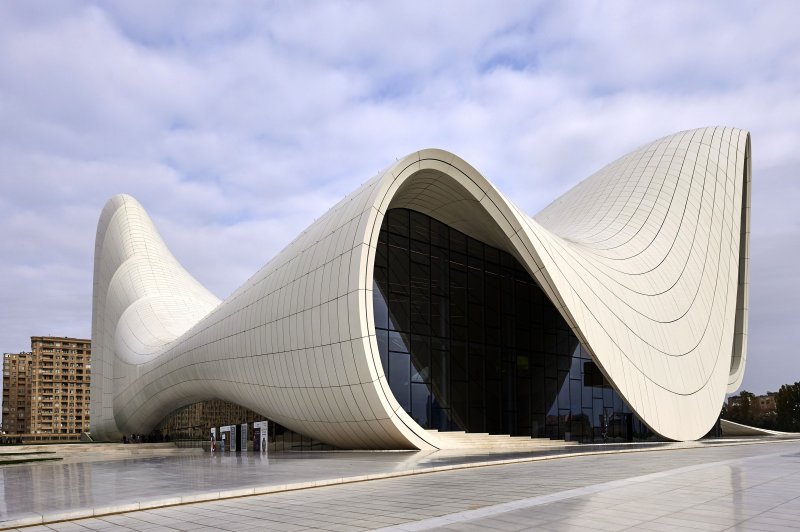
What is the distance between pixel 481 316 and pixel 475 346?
1.41m

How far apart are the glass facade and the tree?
3572 centimetres

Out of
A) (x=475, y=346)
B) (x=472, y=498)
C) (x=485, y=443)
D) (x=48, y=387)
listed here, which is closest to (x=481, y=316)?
(x=475, y=346)

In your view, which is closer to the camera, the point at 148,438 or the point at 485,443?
the point at 485,443

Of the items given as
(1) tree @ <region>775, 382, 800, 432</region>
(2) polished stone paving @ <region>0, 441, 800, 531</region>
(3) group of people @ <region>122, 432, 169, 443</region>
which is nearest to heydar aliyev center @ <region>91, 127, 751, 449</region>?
(3) group of people @ <region>122, 432, 169, 443</region>

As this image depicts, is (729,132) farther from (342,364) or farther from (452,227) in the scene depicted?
(342,364)

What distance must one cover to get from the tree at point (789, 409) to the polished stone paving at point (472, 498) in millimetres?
53460

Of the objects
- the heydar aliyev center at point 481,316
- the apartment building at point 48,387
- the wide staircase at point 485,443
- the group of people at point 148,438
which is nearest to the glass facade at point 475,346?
the heydar aliyev center at point 481,316

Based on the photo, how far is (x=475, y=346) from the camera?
29422 mm

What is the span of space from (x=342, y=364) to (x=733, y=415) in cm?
6553

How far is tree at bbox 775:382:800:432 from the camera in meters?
60.6

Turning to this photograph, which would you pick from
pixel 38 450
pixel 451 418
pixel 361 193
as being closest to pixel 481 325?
pixel 451 418

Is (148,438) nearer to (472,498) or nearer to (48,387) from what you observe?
(472,498)

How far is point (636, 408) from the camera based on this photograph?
81.7 feet

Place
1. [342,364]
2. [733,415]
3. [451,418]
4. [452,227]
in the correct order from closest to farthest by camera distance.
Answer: [342,364] → [451,418] → [452,227] → [733,415]
